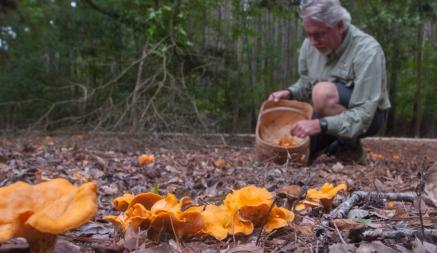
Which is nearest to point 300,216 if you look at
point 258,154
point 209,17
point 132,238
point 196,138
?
point 132,238

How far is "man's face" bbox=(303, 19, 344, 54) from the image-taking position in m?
4.39

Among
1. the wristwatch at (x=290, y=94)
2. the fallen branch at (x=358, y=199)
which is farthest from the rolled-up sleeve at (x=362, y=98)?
the fallen branch at (x=358, y=199)

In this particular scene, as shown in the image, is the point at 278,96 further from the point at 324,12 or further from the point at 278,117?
the point at 324,12

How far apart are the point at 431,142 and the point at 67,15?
561cm

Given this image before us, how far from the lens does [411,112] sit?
9391 millimetres

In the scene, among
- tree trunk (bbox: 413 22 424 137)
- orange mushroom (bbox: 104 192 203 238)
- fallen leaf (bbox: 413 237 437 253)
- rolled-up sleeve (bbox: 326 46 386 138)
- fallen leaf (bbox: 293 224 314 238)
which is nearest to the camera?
Answer: fallen leaf (bbox: 413 237 437 253)

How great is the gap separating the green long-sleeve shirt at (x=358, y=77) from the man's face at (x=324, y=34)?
6 centimetres

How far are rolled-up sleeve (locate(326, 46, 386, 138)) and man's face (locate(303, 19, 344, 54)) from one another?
267 mm

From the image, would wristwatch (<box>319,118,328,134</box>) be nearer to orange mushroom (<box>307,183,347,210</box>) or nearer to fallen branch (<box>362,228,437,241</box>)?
orange mushroom (<box>307,183,347,210</box>)

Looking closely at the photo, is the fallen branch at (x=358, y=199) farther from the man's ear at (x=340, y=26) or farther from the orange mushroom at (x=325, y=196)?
the man's ear at (x=340, y=26)

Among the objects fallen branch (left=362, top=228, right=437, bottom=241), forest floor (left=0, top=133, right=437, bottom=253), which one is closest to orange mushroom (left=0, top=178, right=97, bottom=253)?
forest floor (left=0, top=133, right=437, bottom=253)

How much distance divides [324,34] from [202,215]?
3.43 m

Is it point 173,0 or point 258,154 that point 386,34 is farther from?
point 258,154

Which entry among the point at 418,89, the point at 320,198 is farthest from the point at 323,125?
the point at 418,89
